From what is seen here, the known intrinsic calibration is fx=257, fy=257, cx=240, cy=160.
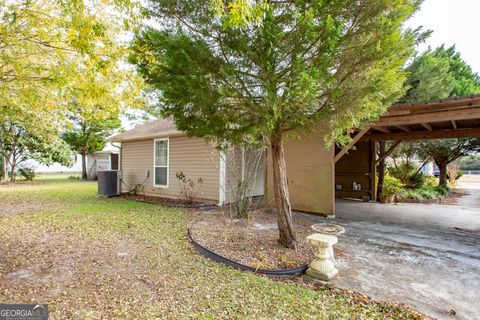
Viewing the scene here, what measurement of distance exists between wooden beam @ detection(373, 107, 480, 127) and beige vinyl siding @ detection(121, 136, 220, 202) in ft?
15.2

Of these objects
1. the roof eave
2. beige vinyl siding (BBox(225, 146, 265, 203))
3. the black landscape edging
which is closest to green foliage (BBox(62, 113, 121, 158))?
the roof eave

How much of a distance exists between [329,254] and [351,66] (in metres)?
2.45

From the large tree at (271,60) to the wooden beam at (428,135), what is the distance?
216 inches

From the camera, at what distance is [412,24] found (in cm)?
330

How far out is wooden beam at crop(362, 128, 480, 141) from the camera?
7309 mm

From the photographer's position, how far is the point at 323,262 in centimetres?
328

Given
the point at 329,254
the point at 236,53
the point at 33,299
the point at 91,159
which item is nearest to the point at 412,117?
the point at 329,254

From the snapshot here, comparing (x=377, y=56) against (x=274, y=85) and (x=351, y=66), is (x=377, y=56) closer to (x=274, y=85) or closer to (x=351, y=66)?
(x=351, y=66)

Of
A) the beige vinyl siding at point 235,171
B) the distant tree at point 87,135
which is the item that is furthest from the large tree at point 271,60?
the distant tree at point 87,135

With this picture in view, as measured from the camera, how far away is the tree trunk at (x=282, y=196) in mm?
4062

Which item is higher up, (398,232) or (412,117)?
(412,117)

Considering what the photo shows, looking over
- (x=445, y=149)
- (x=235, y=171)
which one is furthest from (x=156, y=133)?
(x=445, y=149)

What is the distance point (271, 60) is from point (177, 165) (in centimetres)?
661

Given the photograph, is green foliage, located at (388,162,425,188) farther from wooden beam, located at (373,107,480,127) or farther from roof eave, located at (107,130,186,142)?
roof eave, located at (107,130,186,142)
